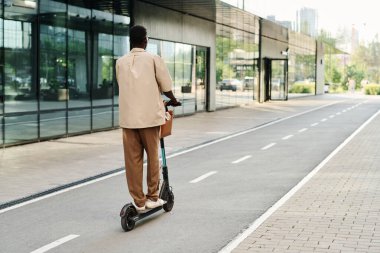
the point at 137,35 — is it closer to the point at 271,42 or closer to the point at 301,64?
the point at 271,42

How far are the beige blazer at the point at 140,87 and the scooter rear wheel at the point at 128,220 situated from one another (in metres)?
0.90

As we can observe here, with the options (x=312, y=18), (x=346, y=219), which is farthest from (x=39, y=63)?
(x=312, y=18)

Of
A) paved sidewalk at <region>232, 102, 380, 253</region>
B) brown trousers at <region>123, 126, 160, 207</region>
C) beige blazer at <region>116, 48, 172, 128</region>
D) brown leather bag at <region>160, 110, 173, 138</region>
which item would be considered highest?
beige blazer at <region>116, 48, 172, 128</region>

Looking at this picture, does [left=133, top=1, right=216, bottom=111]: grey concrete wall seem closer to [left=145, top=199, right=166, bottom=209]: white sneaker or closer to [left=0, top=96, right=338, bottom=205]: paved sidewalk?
[left=0, top=96, right=338, bottom=205]: paved sidewalk

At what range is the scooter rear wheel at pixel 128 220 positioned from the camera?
6723 mm

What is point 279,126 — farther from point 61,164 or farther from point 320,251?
point 320,251

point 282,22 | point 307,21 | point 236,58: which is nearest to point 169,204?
point 236,58

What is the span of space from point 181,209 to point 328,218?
1.80m

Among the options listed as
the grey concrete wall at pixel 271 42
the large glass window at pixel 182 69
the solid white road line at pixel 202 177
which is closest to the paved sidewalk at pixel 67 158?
the solid white road line at pixel 202 177

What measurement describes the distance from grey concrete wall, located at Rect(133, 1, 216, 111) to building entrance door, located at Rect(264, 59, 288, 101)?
39.5 ft

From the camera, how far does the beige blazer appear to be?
6902 millimetres

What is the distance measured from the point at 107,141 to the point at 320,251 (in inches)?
455

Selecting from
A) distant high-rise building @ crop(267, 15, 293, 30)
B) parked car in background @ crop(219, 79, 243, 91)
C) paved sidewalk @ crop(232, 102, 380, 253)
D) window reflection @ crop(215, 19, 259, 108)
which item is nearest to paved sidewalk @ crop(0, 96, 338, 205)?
paved sidewalk @ crop(232, 102, 380, 253)

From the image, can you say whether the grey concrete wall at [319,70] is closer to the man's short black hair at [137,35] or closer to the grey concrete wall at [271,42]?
the grey concrete wall at [271,42]
